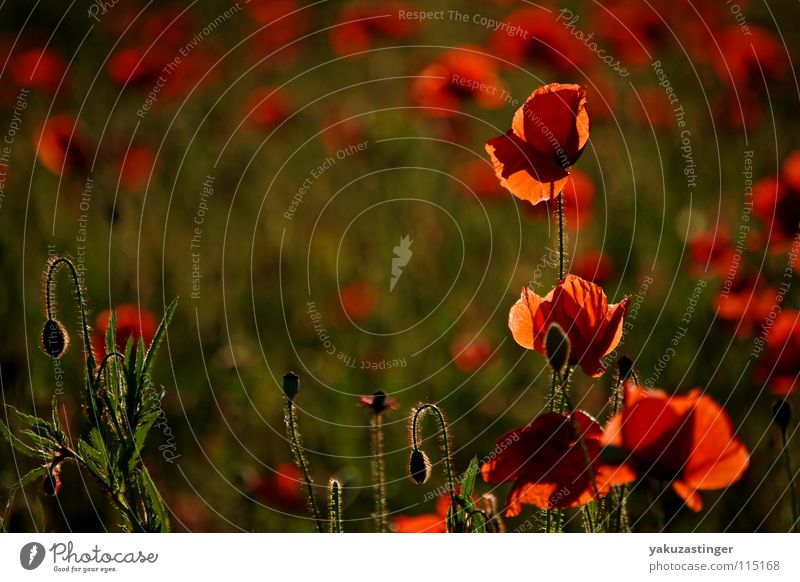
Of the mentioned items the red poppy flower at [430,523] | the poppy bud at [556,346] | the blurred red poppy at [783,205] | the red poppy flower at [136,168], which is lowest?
the red poppy flower at [430,523]

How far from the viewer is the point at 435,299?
74.4 inches

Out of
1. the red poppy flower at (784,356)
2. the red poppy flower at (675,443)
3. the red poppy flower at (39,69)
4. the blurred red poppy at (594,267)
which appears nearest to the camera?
the red poppy flower at (675,443)

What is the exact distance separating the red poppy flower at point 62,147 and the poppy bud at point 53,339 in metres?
0.93

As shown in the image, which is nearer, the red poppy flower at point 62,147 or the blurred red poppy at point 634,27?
the red poppy flower at point 62,147

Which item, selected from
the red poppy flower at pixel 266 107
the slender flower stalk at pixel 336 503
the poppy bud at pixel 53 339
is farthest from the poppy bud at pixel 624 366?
the red poppy flower at pixel 266 107

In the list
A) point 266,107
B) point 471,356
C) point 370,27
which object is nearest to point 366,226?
point 266,107

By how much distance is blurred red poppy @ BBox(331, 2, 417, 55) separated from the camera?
2191 mm

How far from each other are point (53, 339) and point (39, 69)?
120 centimetres

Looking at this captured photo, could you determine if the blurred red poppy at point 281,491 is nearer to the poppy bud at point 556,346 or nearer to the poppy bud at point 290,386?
the poppy bud at point 290,386

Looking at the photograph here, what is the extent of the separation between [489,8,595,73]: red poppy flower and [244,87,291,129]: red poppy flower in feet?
1.78

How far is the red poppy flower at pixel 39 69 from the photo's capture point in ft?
5.82

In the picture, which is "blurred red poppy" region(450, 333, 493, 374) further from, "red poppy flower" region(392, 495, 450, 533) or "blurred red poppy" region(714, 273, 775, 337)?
"red poppy flower" region(392, 495, 450, 533)

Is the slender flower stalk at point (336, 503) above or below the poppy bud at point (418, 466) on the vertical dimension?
below
